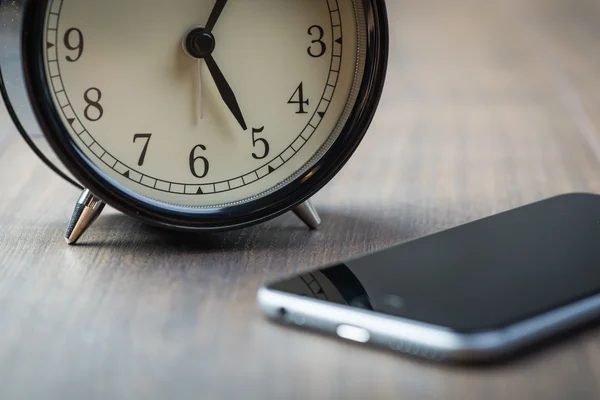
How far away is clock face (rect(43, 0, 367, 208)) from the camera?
1018 millimetres

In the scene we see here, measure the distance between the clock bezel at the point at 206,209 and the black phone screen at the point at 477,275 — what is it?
0.49 ft

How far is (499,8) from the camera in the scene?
3.16 m

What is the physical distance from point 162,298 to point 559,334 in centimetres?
36

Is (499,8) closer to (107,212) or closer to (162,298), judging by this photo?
(107,212)

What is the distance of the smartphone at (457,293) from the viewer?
2.57 feet

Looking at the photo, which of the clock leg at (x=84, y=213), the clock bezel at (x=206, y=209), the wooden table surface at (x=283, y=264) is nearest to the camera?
the wooden table surface at (x=283, y=264)

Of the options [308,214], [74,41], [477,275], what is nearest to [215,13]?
[74,41]

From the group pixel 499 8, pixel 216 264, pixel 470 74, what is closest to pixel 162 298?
pixel 216 264

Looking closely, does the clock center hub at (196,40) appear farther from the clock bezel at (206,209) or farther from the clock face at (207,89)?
the clock bezel at (206,209)

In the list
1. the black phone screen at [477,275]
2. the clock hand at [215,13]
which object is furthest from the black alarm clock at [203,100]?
the black phone screen at [477,275]

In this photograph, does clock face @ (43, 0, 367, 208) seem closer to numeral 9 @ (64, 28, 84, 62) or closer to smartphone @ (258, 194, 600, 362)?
numeral 9 @ (64, 28, 84, 62)

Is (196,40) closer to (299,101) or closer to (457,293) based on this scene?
(299,101)

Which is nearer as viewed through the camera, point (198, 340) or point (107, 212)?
point (198, 340)

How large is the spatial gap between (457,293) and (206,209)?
0.32 metres
